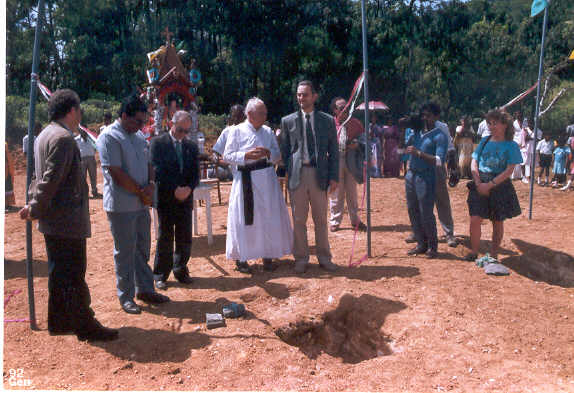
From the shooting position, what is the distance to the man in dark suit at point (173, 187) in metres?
4.89

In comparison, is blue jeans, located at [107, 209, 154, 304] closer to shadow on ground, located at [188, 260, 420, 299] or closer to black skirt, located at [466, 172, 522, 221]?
shadow on ground, located at [188, 260, 420, 299]

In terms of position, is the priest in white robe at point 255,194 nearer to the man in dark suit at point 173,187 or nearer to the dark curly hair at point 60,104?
the man in dark suit at point 173,187

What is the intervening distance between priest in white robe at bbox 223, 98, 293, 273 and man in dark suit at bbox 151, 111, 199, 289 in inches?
18.0

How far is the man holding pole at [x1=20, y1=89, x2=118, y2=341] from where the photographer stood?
3.37 m

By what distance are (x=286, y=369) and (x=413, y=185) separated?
3105 millimetres

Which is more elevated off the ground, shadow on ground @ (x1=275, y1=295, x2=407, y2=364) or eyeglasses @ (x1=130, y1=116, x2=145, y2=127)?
eyeglasses @ (x1=130, y1=116, x2=145, y2=127)

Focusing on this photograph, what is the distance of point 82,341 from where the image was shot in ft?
12.4

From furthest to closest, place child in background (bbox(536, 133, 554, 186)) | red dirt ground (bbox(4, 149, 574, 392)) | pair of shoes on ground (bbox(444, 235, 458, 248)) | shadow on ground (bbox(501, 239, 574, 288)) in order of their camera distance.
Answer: child in background (bbox(536, 133, 554, 186)) → pair of shoes on ground (bbox(444, 235, 458, 248)) → shadow on ground (bbox(501, 239, 574, 288)) → red dirt ground (bbox(4, 149, 574, 392))

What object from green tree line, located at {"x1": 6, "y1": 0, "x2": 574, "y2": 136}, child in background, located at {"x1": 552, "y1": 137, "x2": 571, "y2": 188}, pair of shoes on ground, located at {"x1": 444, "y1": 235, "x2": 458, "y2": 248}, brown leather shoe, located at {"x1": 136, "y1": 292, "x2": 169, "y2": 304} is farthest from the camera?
green tree line, located at {"x1": 6, "y1": 0, "x2": 574, "y2": 136}

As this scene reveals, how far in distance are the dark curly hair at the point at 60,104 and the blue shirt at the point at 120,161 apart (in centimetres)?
49

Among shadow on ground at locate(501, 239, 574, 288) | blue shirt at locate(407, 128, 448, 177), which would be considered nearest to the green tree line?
blue shirt at locate(407, 128, 448, 177)

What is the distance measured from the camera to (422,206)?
18.6 ft

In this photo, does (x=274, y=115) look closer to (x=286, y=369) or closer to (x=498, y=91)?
(x=498, y=91)

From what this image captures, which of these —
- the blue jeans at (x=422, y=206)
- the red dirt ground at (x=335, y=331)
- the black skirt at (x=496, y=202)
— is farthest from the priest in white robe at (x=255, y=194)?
the black skirt at (x=496, y=202)
